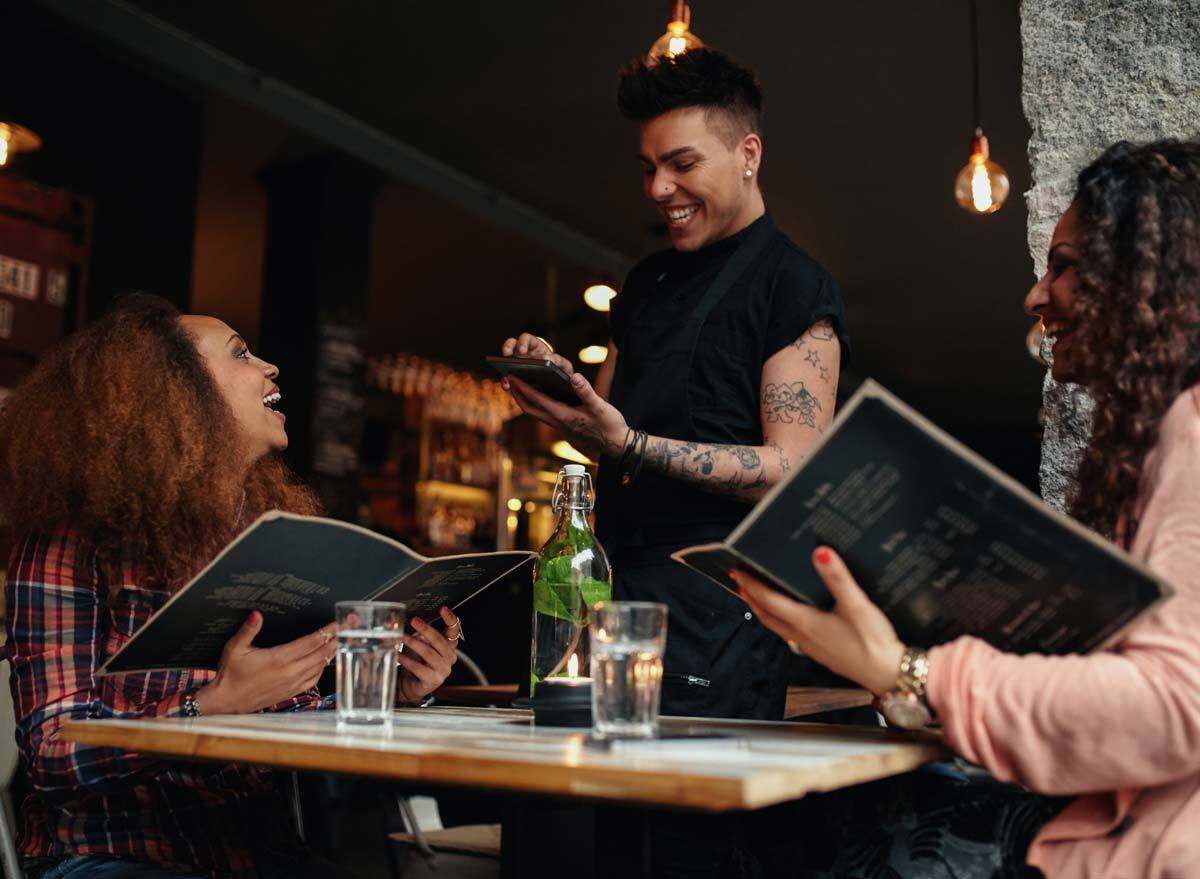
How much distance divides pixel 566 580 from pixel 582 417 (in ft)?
0.83

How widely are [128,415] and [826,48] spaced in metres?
4.19

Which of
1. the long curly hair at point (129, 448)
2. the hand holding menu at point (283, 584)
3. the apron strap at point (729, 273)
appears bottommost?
the hand holding menu at point (283, 584)

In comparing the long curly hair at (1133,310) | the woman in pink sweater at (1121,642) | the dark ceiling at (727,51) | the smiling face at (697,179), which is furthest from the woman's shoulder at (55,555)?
the dark ceiling at (727,51)

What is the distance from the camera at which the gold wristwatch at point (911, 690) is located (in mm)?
1118

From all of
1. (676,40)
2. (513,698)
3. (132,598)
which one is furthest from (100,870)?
(676,40)

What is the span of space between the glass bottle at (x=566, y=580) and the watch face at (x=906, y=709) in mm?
727

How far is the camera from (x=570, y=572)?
1803mm

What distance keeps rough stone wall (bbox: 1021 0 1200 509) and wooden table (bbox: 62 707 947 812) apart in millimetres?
909

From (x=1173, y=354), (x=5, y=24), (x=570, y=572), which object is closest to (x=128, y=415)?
(x=570, y=572)

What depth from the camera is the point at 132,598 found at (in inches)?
63.9

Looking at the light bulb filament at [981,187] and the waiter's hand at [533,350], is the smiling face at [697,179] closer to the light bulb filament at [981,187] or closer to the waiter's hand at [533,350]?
the waiter's hand at [533,350]

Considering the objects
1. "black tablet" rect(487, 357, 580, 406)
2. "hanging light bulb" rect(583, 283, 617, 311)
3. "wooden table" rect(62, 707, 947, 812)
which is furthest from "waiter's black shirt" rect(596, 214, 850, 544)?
"hanging light bulb" rect(583, 283, 617, 311)

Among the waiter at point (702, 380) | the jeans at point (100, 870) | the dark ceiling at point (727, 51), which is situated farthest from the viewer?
the dark ceiling at point (727, 51)

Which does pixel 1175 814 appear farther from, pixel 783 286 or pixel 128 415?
pixel 128 415
